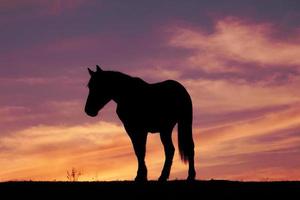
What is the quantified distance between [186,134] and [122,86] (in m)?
2.58

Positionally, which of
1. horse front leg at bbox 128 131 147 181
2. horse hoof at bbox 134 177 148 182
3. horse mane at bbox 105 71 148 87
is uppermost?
horse mane at bbox 105 71 148 87

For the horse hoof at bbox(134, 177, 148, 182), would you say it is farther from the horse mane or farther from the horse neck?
the horse mane

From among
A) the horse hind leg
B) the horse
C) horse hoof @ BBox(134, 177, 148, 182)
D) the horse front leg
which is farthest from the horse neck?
horse hoof @ BBox(134, 177, 148, 182)

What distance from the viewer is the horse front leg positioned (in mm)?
16109
